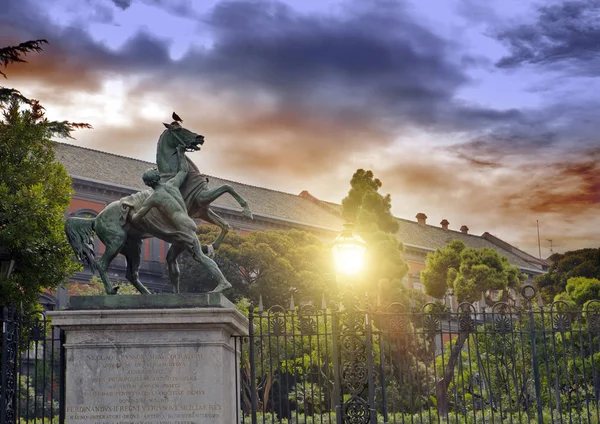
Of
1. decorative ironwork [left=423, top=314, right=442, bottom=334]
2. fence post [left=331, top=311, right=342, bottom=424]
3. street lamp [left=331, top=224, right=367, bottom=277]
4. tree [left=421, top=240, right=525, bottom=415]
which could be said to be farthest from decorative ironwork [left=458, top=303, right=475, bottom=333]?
tree [left=421, top=240, right=525, bottom=415]

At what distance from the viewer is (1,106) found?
2008cm

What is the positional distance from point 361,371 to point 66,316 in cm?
405

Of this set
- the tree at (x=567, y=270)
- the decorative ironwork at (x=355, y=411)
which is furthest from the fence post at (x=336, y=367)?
the tree at (x=567, y=270)

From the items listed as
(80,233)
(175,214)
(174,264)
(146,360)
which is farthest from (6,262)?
(146,360)

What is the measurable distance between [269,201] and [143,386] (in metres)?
50.1

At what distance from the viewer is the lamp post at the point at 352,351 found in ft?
41.2

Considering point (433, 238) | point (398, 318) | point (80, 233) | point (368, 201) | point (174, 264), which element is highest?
point (433, 238)

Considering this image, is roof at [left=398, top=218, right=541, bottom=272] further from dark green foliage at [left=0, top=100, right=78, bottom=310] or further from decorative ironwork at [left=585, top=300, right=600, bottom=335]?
decorative ironwork at [left=585, top=300, right=600, bottom=335]

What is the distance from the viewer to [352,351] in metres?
12.9

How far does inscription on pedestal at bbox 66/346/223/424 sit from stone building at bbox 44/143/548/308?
26087mm

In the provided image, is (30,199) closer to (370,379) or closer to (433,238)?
(370,379)

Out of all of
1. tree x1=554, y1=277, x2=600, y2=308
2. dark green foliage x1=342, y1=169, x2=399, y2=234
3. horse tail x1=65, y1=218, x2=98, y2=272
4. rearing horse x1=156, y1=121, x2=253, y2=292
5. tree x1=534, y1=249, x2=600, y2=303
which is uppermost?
dark green foliage x1=342, y1=169, x2=399, y2=234

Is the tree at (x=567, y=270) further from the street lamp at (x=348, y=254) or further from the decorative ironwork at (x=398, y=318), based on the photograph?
the street lamp at (x=348, y=254)

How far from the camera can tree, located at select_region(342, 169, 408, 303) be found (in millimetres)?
43250
